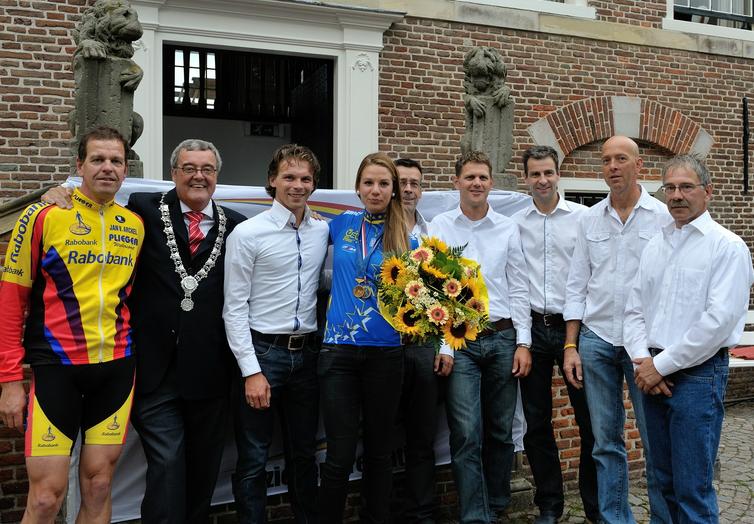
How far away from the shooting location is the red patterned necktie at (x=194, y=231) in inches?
123

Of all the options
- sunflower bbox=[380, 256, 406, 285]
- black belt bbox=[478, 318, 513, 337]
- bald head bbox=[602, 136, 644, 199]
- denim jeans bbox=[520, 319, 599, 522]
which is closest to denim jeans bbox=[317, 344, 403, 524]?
sunflower bbox=[380, 256, 406, 285]

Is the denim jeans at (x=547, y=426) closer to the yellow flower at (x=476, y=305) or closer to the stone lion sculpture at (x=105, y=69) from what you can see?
the yellow flower at (x=476, y=305)

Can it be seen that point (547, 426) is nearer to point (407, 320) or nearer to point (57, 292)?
point (407, 320)

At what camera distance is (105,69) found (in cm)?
376

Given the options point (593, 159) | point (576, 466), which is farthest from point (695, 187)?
point (593, 159)

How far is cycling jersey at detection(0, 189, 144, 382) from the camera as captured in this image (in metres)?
2.76

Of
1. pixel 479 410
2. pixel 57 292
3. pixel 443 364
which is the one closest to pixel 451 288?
pixel 443 364

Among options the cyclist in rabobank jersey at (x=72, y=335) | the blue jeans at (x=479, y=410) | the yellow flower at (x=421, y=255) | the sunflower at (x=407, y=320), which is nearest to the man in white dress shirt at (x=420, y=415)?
the blue jeans at (x=479, y=410)

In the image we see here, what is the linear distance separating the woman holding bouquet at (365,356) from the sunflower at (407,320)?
0.52 ft

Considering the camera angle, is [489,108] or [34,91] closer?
[489,108]

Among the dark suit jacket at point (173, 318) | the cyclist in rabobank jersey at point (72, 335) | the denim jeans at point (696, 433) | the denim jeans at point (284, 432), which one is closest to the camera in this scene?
the cyclist in rabobank jersey at point (72, 335)

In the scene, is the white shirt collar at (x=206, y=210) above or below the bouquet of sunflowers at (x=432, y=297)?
above

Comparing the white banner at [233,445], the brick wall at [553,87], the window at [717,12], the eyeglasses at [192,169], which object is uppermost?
the window at [717,12]

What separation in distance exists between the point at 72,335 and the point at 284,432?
111cm
